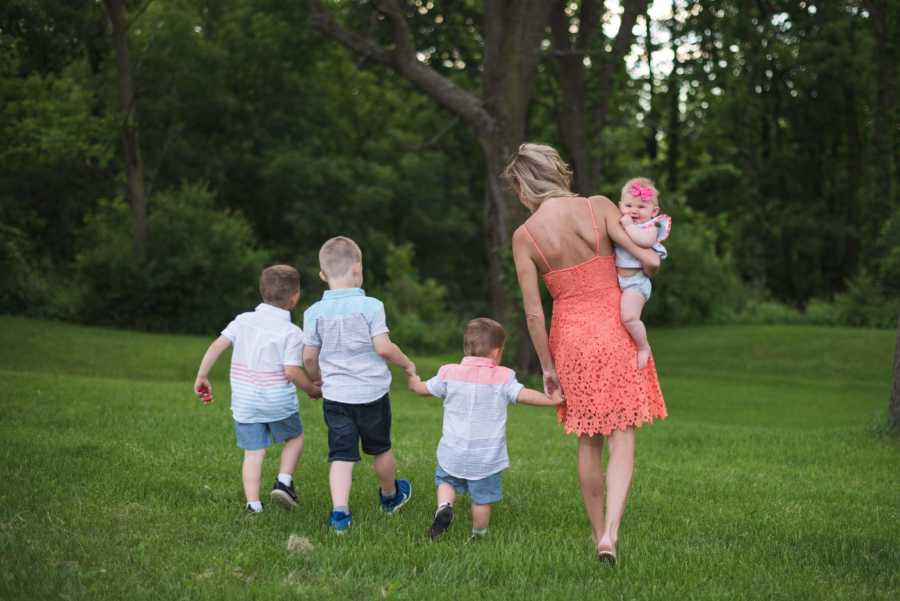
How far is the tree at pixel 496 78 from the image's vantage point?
19.7 m

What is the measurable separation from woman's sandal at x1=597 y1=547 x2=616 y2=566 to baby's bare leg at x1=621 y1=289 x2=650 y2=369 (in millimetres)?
1034

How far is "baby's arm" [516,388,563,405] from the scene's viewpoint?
19.7 feet

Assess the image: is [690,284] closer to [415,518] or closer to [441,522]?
[415,518]

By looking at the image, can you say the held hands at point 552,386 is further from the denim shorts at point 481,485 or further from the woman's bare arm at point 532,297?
the denim shorts at point 481,485

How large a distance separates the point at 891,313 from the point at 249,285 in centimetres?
1835

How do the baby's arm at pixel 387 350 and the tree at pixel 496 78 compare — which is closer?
the baby's arm at pixel 387 350

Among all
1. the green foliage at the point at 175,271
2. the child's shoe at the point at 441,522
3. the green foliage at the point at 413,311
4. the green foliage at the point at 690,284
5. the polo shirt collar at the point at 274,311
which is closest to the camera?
the child's shoe at the point at 441,522

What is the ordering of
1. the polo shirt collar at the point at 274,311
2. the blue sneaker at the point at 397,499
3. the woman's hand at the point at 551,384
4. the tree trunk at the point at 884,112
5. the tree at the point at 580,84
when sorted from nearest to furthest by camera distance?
the woman's hand at the point at 551,384, the polo shirt collar at the point at 274,311, the blue sneaker at the point at 397,499, the tree at the point at 580,84, the tree trunk at the point at 884,112

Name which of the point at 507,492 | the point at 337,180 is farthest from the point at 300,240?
the point at 507,492

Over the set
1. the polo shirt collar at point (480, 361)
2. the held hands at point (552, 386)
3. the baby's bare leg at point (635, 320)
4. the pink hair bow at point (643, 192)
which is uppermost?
the pink hair bow at point (643, 192)

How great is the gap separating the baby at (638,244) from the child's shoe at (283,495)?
2.56 meters

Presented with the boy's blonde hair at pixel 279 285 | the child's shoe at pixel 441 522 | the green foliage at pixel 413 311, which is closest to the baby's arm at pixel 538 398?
the child's shoe at pixel 441 522

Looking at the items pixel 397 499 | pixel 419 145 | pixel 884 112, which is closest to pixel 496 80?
pixel 419 145

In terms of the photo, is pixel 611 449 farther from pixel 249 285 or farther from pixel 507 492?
pixel 249 285
